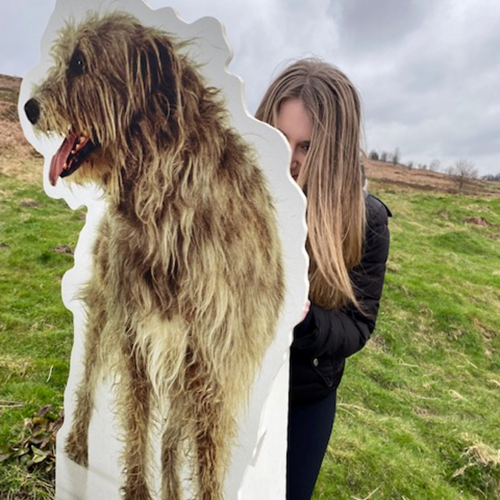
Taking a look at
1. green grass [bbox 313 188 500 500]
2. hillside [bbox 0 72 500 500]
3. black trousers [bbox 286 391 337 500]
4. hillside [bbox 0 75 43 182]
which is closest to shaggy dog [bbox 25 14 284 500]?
black trousers [bbox 286 391 337 500]

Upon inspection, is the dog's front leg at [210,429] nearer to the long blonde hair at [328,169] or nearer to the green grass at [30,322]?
the long blonde hair at [328,169]

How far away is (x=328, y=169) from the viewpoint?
1758 millimetres

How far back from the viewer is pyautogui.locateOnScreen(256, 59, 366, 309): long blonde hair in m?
1.75

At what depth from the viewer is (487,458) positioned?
15.1 feet

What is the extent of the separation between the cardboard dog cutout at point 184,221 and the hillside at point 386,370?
42.1 inches

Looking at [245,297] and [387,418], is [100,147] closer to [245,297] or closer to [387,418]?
[245,297]

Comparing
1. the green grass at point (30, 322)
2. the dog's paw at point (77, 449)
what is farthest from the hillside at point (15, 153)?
the dog's paw at point (77, 449)

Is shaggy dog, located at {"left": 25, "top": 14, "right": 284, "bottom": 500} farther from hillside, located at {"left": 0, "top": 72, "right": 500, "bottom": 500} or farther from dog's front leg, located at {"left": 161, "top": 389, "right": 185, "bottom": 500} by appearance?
hillside, located at {"left": 0, "top": 72, "right": 500, "bottom": 500}

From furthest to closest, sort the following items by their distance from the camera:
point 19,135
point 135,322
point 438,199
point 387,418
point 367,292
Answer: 1. point 438,199
2. point 19,135
3. point 387,418
4. point 367,292
5. point 135,322

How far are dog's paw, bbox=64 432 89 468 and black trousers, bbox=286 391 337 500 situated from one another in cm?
101

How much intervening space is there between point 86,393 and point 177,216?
1.02 m

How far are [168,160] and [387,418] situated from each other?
4.72m

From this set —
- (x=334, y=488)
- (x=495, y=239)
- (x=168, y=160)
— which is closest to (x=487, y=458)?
(x=334, y=488)

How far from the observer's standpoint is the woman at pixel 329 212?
1.75m
